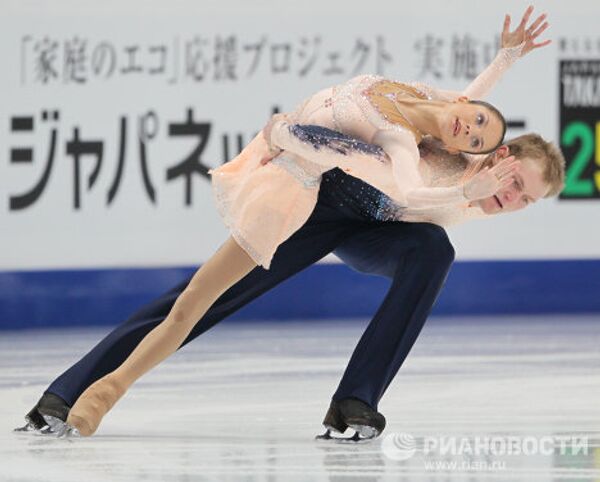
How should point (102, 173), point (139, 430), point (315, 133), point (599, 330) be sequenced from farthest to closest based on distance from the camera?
point (102, 173)
point (599, 330)
point (139, 430)
point (315, 133)

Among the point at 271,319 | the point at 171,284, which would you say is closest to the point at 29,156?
the point at 171,284

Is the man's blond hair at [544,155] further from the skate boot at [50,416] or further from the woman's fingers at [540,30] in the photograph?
the skate boot at [50,416]

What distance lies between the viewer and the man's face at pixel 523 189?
3.38 meters

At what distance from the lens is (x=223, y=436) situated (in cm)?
361

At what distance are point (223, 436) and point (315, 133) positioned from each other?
78cm

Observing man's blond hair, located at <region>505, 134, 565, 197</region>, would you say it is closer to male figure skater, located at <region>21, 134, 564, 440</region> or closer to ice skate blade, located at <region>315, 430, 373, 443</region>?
male figure skater, located at <region>21, 134, 564, 440</region>

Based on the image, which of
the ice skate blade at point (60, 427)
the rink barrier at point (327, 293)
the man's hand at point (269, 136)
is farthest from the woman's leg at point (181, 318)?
the rink barrier at point (327, 293)

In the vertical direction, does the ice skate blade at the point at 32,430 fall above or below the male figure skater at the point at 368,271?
below

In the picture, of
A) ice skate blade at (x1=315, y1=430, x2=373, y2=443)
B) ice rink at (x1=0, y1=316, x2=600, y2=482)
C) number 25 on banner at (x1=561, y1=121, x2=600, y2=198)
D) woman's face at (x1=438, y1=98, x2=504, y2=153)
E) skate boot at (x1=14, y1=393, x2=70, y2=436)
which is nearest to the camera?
ice rink at (x1=0, y1=316, x2=600, y2=482)

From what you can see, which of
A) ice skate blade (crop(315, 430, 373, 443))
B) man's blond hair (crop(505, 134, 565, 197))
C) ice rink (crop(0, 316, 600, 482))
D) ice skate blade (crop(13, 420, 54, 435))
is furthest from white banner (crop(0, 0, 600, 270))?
man's blond hair (crop(505, 134, 565, 197))

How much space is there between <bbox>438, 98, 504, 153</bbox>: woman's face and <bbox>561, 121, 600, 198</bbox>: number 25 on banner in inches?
146

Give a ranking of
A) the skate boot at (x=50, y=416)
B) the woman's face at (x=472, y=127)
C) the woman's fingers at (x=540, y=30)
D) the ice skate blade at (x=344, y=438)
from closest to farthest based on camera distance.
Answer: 1. the woman's face at (x=472, y=127)
2. the ice skate blade at (x=344, y=438)
3. the skate boot at (x=50, y=416)
4. the woman's fingers at (x=540, y=30)

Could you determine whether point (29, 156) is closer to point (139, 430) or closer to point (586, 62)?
point (586, 62)

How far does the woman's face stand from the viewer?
11.0 feet
